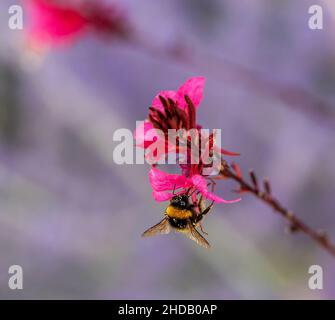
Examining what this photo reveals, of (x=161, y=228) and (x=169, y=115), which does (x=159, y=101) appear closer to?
(x=169, y=115)

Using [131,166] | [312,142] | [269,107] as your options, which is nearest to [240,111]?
[269,107]

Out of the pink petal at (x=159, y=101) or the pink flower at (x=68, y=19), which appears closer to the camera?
the pink petal at (x=159, y=101)

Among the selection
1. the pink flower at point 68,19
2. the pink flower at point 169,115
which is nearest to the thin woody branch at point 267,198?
the pink flower at point 169,115

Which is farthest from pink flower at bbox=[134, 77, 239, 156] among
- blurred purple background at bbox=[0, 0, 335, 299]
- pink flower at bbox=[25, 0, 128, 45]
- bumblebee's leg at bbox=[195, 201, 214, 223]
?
blurred purple background at bbox=[0, 0, 335, 299]

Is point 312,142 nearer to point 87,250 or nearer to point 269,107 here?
point 269,107

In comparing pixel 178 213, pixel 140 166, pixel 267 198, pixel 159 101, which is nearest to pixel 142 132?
pixel 159 101

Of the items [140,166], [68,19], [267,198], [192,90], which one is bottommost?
[267,198]

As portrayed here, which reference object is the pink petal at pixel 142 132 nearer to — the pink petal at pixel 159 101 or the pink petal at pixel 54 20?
the pink petal at pixel 159 101
